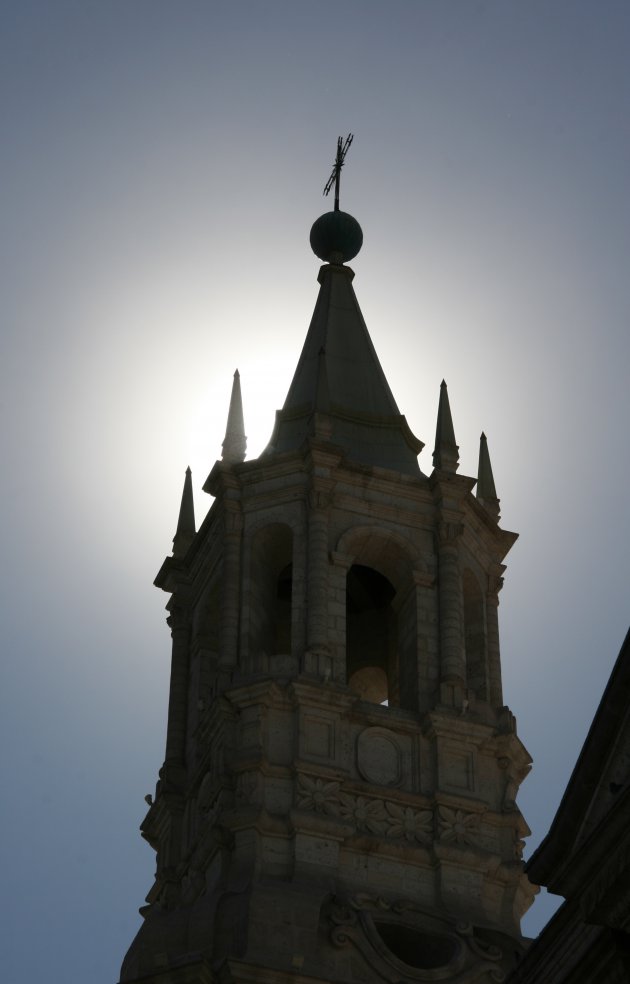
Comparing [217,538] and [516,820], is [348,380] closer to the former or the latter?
[217,538]

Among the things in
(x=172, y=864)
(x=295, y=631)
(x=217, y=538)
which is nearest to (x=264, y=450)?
(x=217, y=538)

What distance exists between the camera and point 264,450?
50781 mm

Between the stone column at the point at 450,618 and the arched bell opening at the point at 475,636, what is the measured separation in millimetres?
971

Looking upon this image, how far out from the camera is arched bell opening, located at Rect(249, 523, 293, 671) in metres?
47.3

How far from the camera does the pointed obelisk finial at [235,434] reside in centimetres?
4991

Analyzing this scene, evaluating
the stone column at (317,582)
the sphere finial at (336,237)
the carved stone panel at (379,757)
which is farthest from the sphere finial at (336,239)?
the carved stone panel at (379,757)

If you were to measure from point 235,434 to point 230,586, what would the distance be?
15.2 feet

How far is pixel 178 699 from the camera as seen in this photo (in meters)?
49.4

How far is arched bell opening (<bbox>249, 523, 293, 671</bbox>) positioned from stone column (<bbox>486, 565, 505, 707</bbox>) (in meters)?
4.28

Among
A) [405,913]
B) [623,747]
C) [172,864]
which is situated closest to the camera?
[623,747]

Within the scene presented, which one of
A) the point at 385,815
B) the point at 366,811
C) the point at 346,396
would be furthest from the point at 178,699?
the point at 346,396

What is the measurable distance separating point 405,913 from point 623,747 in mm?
16464

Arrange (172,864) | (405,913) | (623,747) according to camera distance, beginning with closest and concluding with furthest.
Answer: (623,747) < (405,913) < (172,864)

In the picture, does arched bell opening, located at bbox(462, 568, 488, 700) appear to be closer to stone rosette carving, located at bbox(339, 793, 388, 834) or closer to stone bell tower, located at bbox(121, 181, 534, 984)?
stone bell tower, located at bbox(121, 181, 534, 984)
